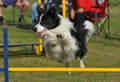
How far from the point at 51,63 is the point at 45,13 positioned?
199cm

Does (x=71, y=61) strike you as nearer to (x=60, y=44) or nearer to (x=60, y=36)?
(x=60, y=44)

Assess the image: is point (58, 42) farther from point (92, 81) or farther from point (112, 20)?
point (112, 20)

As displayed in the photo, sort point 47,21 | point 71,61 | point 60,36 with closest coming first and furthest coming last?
point 47,21
point 60,36
point 71,61

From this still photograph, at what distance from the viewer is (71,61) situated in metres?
8.75

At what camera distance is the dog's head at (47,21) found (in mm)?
6812

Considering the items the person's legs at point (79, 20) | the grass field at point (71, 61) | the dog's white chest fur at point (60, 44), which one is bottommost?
the grass field at point (71, 61)

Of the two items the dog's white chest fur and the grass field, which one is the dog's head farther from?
the grass field

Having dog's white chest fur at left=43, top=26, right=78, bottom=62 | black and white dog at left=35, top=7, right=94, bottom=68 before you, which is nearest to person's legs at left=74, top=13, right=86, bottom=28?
black and white dog at left=35, top=7, right=94, bottom=68

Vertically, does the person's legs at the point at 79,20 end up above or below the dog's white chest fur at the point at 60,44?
above

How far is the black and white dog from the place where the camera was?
271 inches

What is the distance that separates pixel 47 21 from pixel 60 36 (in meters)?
0.47

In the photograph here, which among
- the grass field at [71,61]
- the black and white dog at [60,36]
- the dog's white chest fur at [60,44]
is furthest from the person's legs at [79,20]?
the grass field at [71,61]

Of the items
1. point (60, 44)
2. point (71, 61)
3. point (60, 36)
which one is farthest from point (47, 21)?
point (71, 61)

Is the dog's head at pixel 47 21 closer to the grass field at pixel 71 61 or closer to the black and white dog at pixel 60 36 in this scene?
the black and white dog at pixel 60 36
